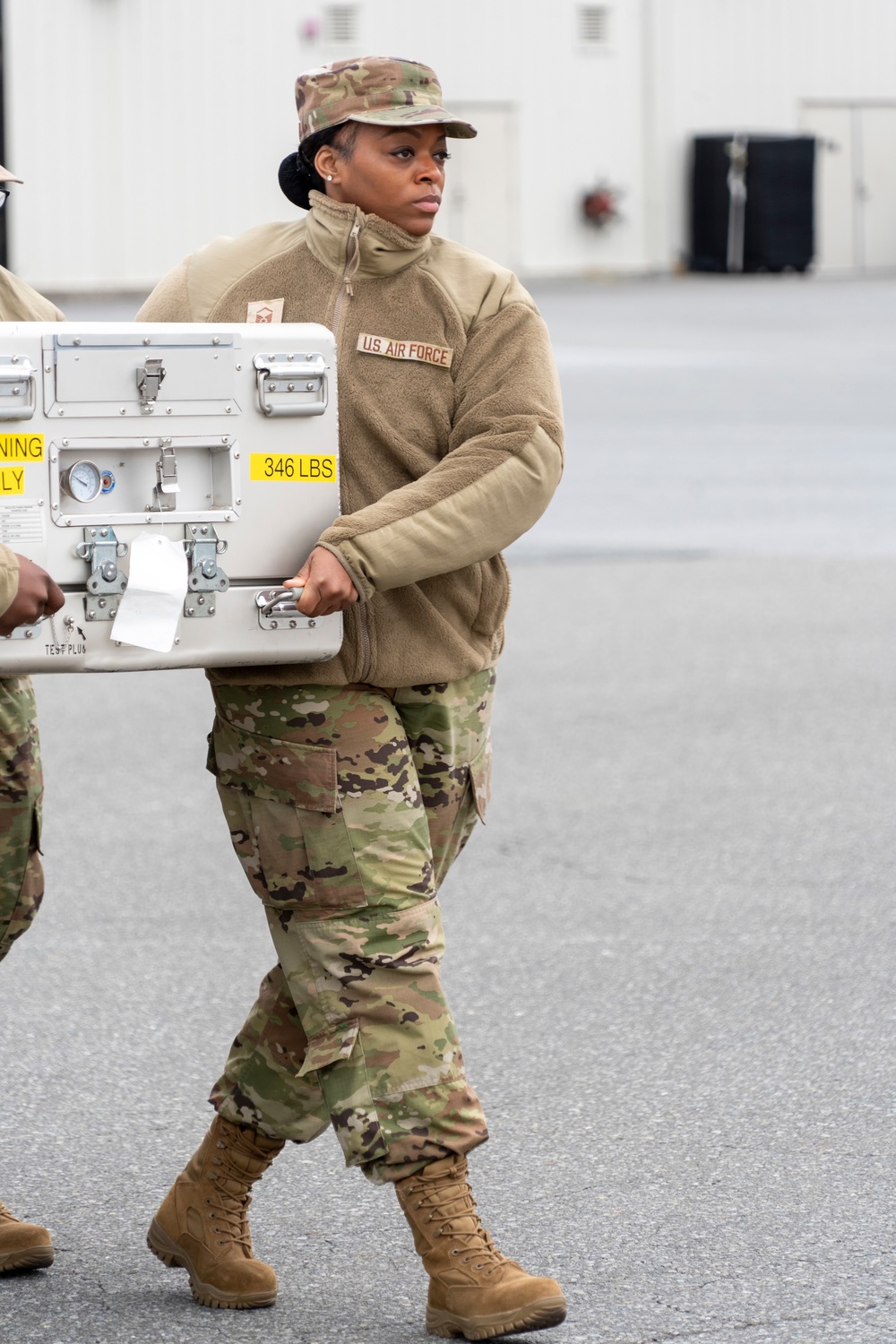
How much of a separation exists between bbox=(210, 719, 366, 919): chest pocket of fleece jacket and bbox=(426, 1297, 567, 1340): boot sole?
64cm

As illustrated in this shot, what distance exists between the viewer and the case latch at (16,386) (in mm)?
2920

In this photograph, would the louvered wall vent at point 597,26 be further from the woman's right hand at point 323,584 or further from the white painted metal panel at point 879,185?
the woman's right hand at point 323,584

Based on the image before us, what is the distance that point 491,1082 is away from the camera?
439 cm

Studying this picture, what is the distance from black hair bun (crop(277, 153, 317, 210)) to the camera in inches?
135

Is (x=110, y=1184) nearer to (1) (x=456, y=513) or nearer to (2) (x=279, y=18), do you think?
(1) (x=456, y=513)

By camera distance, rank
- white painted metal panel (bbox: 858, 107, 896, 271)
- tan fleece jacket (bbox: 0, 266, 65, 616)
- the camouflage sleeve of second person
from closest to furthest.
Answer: the camouflage sleeve of second person < tan fleece jacket (bbox: 0, 266, 65, 616) < white painted metal panel (bbox: 858, 107, 896, 271)

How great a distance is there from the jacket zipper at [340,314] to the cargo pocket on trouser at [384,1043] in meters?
0.38

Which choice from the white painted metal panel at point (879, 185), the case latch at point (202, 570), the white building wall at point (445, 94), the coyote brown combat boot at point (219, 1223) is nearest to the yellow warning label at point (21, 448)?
the case latch at point (202, 570)

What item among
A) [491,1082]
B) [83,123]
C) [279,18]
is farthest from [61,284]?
[491,1082]

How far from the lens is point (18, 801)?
3426 millimetres

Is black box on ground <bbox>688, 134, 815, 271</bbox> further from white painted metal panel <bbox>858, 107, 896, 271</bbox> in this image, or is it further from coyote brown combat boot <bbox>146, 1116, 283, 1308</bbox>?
coyote brown combat boot <bbox>146, 1116, 283, 1308</bbox>

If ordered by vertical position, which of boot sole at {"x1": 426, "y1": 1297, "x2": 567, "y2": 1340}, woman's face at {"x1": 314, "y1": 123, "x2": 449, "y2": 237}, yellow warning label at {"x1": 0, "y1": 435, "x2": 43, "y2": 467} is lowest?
boot sole at {"x1": 426, "y1": 1297, "x2": 567, "y2": 1340}

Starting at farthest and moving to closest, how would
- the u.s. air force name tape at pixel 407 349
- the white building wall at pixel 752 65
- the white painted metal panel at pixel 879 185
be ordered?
1. the white painted metal panel at pixel 879 185
2. the white building wall at pixel 752 65
3. the u.s. air force name tape at pixel 407 349

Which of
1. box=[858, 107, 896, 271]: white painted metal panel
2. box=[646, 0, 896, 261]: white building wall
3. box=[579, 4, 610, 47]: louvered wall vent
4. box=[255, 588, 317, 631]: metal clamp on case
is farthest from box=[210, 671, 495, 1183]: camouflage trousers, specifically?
box=[858, 107, 896, 271]: white painted metal panel
